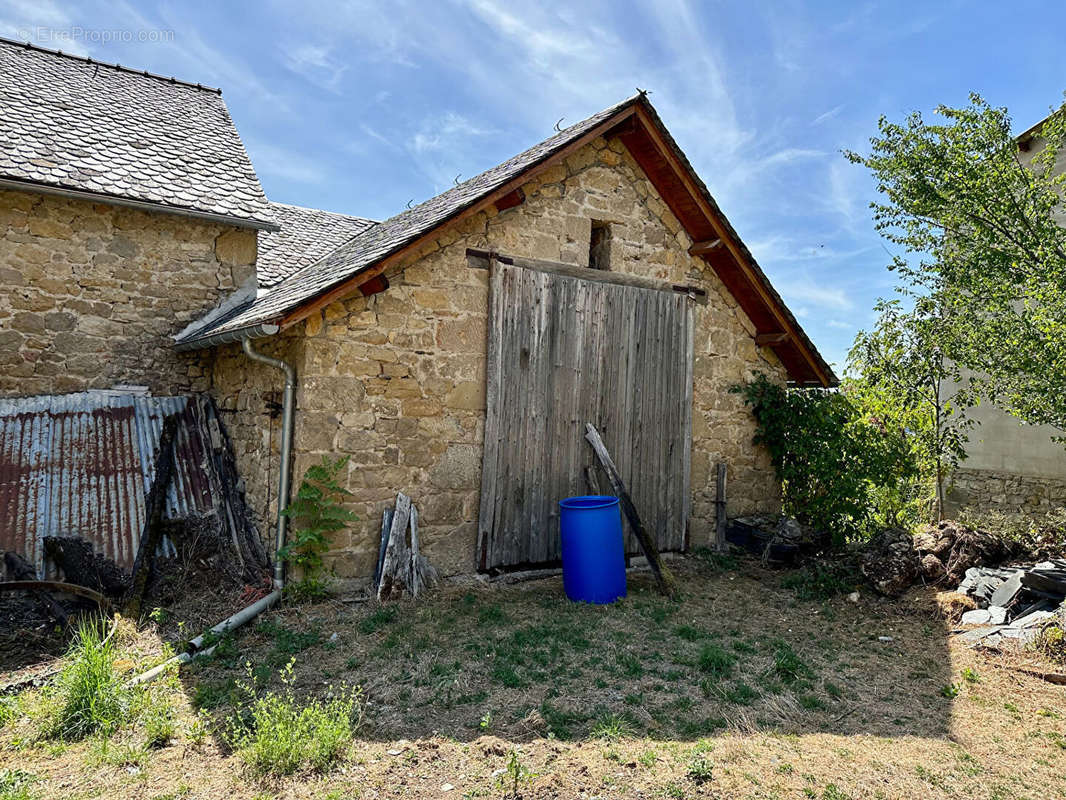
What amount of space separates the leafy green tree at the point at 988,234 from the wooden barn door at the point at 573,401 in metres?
3.24

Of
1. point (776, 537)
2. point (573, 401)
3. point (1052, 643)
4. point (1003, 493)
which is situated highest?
point (573, 401)

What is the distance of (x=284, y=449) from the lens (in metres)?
6.11

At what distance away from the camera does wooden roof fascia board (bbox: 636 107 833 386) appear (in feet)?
24.4

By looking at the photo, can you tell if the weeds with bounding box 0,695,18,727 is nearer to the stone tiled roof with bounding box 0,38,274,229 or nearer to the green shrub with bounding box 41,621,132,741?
the green shrub with bounding box 41,621,132,741

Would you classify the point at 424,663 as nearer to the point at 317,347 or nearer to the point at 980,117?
the point at 317,347

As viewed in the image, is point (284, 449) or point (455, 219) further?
point (455, 219)

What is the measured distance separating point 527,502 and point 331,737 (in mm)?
3707

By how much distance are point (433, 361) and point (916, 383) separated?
7.20 m

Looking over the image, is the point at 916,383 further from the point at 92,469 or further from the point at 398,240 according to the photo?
the point at 92,469

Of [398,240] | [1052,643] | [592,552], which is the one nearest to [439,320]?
[398,240]

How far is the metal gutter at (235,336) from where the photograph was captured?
18.4 ft

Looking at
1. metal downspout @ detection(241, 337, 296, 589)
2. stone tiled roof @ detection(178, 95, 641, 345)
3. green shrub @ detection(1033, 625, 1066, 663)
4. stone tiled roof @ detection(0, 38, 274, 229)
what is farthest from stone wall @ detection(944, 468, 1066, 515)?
stone tiled roof @ detection(0, 38, 274, 229)

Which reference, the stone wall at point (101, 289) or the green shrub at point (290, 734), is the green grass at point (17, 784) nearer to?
the green shrub at point (290, 734)

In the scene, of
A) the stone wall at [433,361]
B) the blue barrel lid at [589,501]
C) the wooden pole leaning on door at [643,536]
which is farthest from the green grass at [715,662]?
the stone wall at [433,361]
